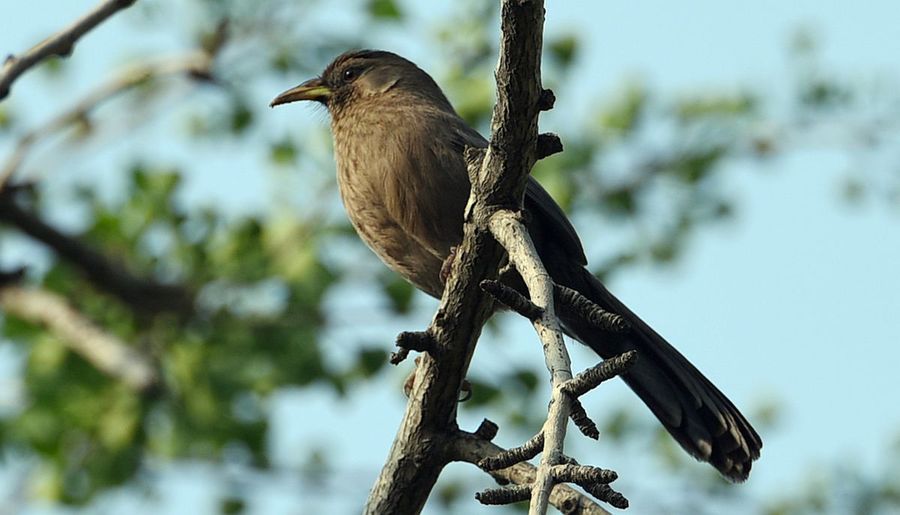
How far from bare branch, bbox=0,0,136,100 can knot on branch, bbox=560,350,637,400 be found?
1.81m

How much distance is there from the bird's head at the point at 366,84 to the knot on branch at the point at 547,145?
6.80 feet

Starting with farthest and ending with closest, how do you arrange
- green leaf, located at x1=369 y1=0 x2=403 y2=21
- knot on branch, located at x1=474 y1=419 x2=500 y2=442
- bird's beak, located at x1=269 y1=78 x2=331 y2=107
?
green leaf, located at x1=369 y1=0 x2=403 y2=21 < bird's beak, located at x1=269 y1=78 x2=331 y2=107 < knot on branch, located at x1=474 y1=419 x2=500 y2=442

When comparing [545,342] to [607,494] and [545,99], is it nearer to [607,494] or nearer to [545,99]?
[607,494]

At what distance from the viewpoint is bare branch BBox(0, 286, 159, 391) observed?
782cm

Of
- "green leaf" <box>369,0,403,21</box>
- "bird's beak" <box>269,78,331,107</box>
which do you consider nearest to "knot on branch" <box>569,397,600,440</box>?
"bird's beak" <box>269,78,331,107</box>

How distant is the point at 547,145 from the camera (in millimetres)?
3527

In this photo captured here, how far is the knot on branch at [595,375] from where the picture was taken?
2.53m

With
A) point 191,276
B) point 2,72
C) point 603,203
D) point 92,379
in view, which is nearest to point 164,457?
point 92,379

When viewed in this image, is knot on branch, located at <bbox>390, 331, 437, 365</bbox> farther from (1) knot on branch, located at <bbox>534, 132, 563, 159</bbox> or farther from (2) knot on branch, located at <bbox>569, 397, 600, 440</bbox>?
(2) knot on branch, located at <bbox>569, 397, 600, 440</bbox>

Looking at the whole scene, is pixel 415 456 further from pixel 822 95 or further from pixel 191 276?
pixel 822 95

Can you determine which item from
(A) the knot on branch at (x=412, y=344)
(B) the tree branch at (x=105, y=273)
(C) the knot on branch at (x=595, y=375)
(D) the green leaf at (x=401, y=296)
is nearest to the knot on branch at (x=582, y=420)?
(C) the knot on branch at (x=595, y=375)

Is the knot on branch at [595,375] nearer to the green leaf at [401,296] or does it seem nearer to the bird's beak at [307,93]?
the bird's beak at [307,93]

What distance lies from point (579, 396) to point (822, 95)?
787 cm

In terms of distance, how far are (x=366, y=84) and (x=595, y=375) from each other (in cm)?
362
